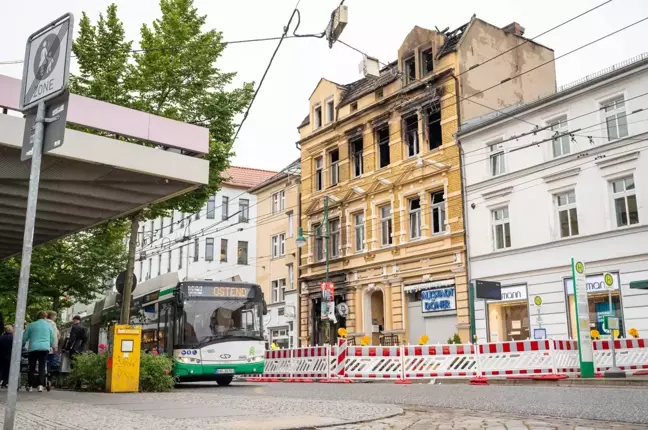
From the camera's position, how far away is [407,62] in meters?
33.3

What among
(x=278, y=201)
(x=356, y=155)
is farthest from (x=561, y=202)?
(x=278, y=201)

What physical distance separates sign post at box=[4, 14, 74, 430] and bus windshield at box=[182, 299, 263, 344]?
48.7ft

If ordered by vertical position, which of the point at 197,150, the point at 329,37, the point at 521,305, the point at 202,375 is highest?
the point at 329,37

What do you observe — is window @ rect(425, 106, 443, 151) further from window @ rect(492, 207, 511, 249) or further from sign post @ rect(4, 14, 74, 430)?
sign post @ rect(4, 14, 74, 430)

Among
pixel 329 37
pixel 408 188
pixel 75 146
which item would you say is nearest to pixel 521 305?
pixel 408 188

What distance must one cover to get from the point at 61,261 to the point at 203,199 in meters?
12.1

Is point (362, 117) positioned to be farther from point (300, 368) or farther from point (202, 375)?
point (202, 375)

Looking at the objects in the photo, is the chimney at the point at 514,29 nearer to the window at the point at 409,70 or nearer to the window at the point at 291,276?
the window at the point at 409,70

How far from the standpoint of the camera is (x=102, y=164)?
37.8ft

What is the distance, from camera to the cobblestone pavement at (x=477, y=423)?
7879 mm

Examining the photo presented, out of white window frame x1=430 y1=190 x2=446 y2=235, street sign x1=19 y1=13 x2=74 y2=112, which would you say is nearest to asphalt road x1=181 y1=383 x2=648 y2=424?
street sign x1=19 y1=13 x2=74 y2=112

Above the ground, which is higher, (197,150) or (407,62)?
(407,62)

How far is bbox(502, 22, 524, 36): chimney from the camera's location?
3371 cm

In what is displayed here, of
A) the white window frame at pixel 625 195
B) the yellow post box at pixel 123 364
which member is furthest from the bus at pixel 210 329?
the white window frame at pixel 625 195
